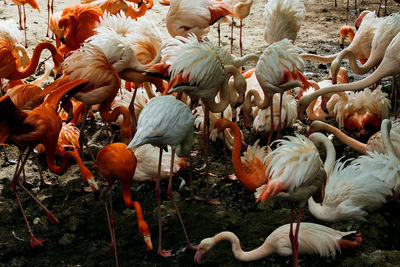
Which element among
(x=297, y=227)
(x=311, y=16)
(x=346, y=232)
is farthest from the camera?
(x=311, y=16)

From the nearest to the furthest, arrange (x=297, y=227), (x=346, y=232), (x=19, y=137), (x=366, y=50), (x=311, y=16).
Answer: (x=297, y=227) < (x=346, y=232) < (x=19, y=137) < (x=366, y=50) < (x=311, y=16)

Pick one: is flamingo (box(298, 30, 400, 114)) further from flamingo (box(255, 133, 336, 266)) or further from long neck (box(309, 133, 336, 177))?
flamingo (box(255, 133, 336, 266))

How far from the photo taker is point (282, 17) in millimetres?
4777

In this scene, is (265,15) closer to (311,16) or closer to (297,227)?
(297,227)

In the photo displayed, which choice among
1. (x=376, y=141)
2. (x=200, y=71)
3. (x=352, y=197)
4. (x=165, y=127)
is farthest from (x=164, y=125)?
(x=376, y=141)

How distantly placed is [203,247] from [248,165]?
3.11 feet

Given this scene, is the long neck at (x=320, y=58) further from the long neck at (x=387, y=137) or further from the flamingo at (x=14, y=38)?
the flamingo at (x=14, y=38)

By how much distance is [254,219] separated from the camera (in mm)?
3699

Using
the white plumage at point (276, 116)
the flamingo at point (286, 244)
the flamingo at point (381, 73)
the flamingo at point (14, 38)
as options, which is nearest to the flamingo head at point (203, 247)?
the flamingo at point (286, 244)

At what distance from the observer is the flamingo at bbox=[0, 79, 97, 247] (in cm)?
349

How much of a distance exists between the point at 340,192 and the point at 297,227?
0.46 meters

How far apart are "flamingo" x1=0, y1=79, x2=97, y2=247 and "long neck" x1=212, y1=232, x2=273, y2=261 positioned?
92 cm

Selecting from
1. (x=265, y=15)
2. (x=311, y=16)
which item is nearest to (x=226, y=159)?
(x=265, y=15)

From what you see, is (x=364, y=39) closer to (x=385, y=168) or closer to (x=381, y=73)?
(x=381, y=73)
